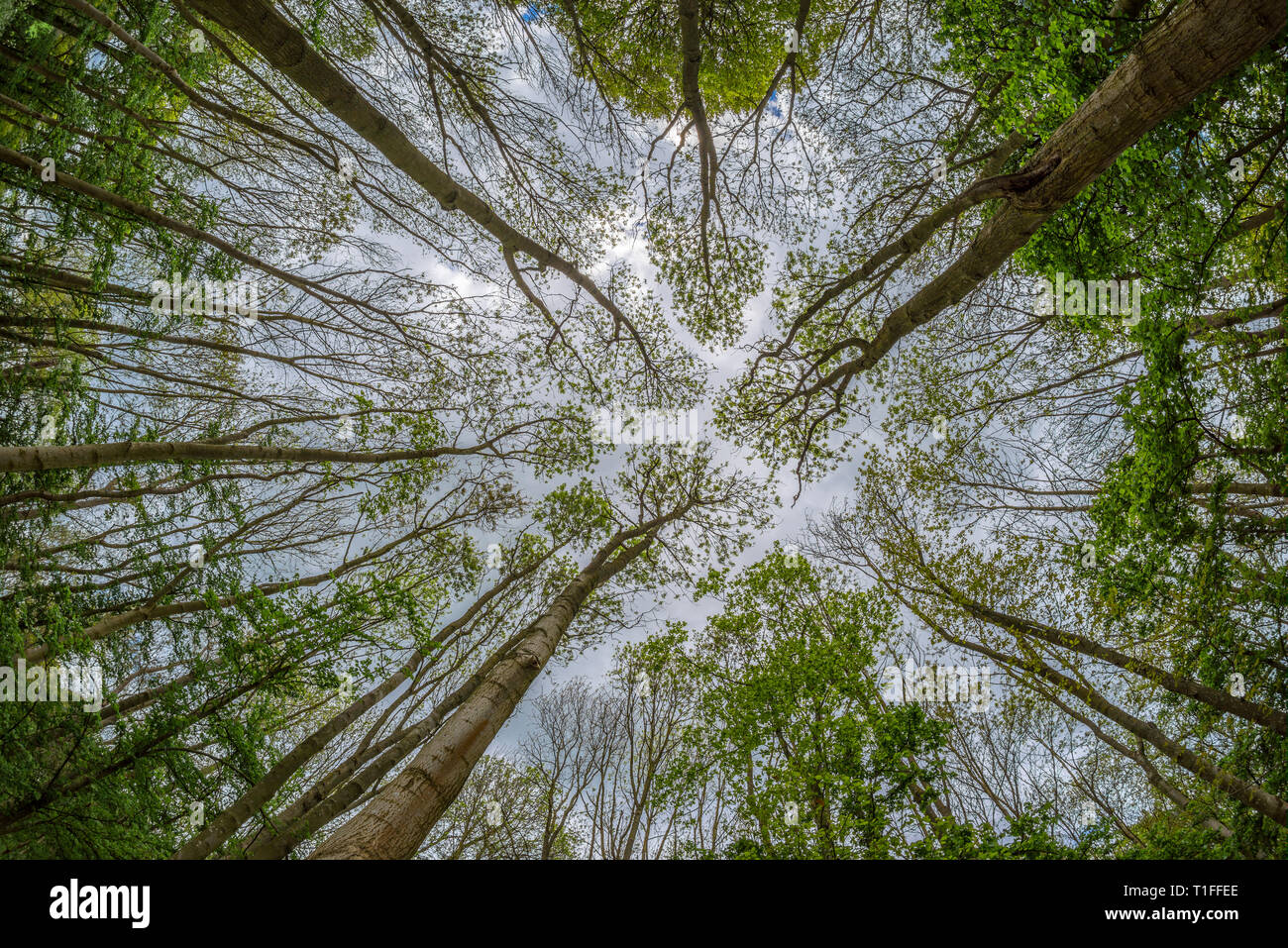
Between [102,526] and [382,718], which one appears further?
[102,526]

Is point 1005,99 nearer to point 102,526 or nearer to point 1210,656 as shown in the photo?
point 1210,656

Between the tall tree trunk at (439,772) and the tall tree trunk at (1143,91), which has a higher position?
the tall tree trunk at (1143,91)

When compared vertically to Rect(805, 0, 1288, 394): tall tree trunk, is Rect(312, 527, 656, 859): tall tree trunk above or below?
below

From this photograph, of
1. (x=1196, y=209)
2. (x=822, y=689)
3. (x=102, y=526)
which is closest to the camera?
(x=1196, y=209)

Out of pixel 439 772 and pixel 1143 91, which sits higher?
pixel 1143 91

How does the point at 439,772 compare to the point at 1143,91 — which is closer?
the point at 1143,91

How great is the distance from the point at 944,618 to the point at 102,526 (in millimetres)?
13400

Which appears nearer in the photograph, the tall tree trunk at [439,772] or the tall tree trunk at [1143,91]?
the tall tree trunk at [1143,91]

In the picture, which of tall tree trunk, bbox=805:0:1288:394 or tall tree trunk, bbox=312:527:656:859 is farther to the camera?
tall tree trunk, bbox=312:527:656:859

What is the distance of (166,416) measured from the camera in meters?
6.30

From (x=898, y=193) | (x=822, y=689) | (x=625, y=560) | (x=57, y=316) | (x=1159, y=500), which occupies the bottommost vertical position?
(x=822, y=689)
